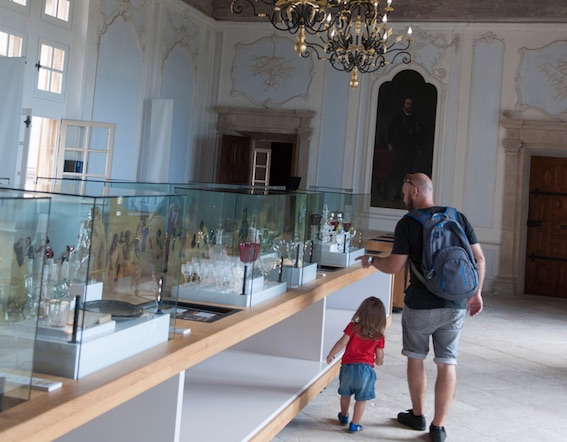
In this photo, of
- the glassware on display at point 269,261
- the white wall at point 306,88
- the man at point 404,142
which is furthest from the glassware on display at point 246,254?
the man at point 404,142

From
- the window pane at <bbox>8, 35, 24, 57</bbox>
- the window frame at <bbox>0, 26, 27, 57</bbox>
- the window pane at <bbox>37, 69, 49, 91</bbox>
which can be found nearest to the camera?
the window frame at <bbox>0, 26, 27, 57</bbox>

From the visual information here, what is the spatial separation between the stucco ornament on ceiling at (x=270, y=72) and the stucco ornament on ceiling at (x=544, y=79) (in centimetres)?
405

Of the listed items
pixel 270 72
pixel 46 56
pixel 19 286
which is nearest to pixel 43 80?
pixel 46 56

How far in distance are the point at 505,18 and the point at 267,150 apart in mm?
5860

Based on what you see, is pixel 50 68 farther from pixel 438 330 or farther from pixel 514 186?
pixel 514 186

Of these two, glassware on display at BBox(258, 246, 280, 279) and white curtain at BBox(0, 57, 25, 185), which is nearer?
glassware on display at BBox(258, 246, 280, 279)

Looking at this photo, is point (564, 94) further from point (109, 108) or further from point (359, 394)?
point (359, 394)

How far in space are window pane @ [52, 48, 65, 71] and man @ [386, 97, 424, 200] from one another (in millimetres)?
6184

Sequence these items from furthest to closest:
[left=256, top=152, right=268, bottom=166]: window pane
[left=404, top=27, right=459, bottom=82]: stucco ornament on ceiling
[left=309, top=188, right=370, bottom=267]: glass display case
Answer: [left=256, top=152, right=268, bottom=166]: window pane, [left=404, top=27, right=459, bottom=82]: stucco ornament on ceiling, [left=309, top=188, right=370, bottom=267]: glass display case

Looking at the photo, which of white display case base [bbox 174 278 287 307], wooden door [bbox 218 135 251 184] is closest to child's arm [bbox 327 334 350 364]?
white display case base [bbox 174 278 287 307]

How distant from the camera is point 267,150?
16484 mm

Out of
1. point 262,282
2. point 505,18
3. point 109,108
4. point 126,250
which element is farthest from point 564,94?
point 126,250

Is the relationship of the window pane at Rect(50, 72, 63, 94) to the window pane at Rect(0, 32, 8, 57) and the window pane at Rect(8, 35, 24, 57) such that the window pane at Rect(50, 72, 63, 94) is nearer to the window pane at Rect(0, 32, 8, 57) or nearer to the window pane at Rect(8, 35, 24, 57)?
the window pane at Rect(8, 35, 24, 57)

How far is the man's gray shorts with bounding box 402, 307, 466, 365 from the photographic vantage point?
15.6 feet
